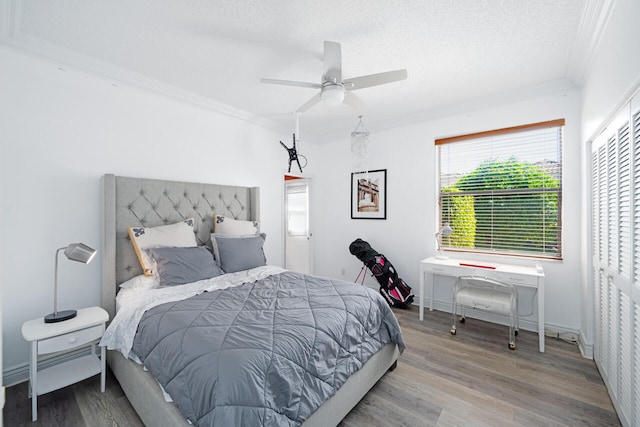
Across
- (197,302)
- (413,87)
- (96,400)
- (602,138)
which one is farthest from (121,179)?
(602,138)

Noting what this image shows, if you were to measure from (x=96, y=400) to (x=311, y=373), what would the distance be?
1586mm

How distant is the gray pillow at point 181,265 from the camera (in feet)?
7.59

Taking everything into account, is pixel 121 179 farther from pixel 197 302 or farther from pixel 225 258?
pixel 197 302

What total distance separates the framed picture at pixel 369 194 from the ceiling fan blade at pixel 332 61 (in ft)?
7.36

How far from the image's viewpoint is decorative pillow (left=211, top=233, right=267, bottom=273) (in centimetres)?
280

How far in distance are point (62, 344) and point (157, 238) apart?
38.8 inches

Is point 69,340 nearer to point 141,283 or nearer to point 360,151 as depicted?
point 141,283

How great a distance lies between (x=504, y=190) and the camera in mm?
3254

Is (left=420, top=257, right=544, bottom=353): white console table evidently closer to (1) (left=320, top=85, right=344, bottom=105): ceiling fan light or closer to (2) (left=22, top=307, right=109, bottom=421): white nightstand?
(1) (left=320, top=85, right=344, bottom=105): ceiling fan light

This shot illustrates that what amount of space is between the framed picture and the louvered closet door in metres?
2.28

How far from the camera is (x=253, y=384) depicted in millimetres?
1184

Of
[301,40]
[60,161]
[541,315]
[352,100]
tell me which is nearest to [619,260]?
[541,315]

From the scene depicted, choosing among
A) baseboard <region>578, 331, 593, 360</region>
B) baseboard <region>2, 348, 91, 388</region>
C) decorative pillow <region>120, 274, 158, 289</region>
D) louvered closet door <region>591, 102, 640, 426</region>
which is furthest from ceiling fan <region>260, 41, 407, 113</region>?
baseboard <region>578, 331, 593, 360</region>

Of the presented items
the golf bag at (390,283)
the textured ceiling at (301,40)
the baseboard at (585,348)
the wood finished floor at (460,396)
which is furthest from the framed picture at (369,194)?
the baseboard at (585,348)
